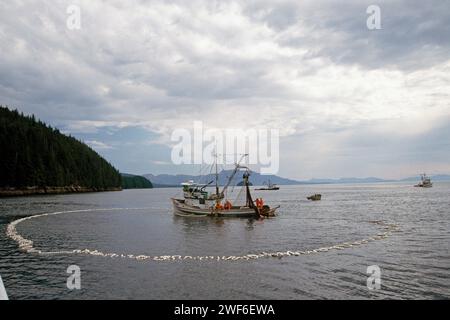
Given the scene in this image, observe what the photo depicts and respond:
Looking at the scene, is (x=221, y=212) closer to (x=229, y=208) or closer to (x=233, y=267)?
(x=229, y=208)

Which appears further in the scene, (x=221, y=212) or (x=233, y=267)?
(x=221, y=212)

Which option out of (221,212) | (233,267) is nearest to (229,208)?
(221,212)

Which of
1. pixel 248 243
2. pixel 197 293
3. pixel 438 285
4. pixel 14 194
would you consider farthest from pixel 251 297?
pixel 14 194

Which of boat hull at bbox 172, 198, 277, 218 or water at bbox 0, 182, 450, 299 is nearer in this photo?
water at bbox 0, 182, 450, 299

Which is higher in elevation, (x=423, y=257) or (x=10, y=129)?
(x=10, y=129)

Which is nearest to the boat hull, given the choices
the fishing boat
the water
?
the fishing boat

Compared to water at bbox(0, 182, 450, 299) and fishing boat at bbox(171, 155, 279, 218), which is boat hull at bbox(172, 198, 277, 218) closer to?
fishing boat at bbox(171, 155, 279, 218)

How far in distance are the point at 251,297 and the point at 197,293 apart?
11.6 ft

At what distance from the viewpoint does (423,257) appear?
33.2 meters

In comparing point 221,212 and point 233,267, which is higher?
point 221,212

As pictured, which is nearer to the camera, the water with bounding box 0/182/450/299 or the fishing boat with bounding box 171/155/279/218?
Result: the water with bounding box 0/182/450/299
